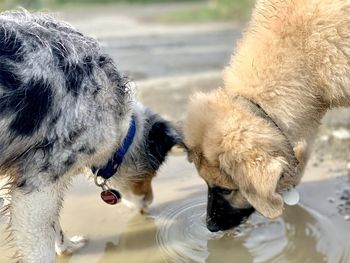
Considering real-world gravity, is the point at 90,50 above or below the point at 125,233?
above

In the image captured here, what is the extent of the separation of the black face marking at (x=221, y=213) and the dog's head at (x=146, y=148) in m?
0.54

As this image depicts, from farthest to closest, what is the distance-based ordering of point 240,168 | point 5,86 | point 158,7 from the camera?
point 158,7 → point 240,168 → point 5,86

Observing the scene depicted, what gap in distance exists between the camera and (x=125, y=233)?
496 centimetres

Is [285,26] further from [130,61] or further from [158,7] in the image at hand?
[158,7]

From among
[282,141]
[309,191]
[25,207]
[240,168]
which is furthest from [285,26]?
[25,207]

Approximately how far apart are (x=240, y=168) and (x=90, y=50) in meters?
1.42

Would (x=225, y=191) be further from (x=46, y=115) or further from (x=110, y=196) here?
(x=46, y=115)

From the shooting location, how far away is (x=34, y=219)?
3.88 m

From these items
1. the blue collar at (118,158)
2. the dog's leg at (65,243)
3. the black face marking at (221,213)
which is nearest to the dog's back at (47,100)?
the blue collar at (118,158)

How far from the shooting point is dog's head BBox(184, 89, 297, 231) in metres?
3.81

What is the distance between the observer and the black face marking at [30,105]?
12.1 feet

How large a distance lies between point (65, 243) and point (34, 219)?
847 mm

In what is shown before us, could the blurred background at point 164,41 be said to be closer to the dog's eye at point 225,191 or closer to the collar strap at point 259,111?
the collar strap at point 259,111

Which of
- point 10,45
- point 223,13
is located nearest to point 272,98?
point 10,45
